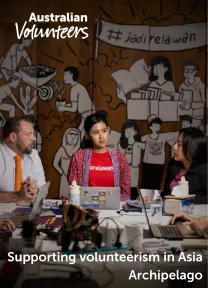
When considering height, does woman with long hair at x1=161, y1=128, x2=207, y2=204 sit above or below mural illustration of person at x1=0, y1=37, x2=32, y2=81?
below

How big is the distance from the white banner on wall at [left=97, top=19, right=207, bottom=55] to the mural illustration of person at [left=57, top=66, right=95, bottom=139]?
0.54m

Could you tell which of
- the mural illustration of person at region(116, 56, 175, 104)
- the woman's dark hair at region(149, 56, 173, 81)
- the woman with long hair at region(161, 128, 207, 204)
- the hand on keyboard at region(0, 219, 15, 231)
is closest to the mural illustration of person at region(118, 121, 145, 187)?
the mural illustration of person at region(116, 56, 175, 104)

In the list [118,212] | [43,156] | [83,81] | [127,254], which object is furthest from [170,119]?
[127,254]

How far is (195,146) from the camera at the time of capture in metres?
3.12

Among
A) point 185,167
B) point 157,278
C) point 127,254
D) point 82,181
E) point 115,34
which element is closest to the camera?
point 157,278

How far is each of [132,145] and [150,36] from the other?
1292mm

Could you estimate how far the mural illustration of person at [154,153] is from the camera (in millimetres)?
4992

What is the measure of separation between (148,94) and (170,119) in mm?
394

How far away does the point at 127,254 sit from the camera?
1.85m

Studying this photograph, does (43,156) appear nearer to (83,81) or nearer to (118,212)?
(83,81)

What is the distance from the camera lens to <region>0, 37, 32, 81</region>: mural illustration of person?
16.2 ft

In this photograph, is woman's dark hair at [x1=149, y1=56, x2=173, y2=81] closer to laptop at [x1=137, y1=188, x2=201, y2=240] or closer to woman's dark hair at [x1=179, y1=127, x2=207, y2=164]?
woman's dark hair at [x1=179, y1=127, x2=207, y2=164]

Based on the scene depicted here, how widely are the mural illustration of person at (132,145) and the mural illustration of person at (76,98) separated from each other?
1.53 feet

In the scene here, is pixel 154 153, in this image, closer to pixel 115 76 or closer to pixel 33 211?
pixel 115 76
